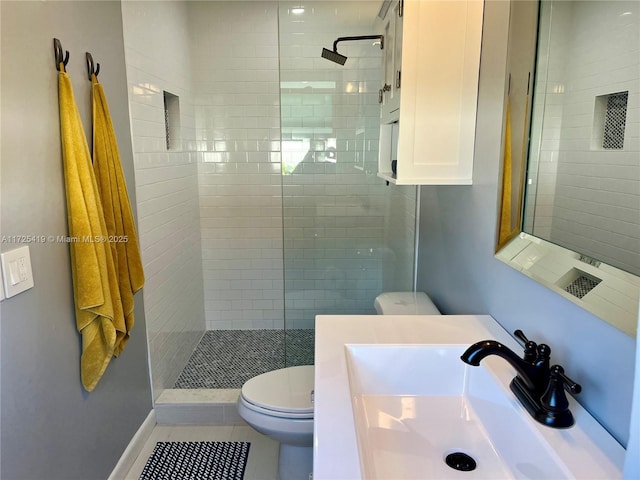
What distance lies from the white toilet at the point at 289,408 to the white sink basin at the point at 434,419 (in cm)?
68

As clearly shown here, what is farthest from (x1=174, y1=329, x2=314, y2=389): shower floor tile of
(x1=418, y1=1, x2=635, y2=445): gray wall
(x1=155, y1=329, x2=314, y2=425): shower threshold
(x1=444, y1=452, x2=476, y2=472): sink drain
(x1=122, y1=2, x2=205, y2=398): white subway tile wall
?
(x1=444, y1=452, x2=476, y2=472): sink drain

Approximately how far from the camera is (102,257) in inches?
65.1

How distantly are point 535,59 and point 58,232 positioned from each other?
5.27ft

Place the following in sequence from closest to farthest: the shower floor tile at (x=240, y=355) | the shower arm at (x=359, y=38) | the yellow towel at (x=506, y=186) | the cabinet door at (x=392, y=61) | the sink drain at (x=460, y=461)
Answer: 1. the sink drain at (x=460, y=461)
2. the yellow towel at (x=506, y=186)
3. the cabinet door at (x=392, y=61)
4. the shower arm at (x=359, y=38)
5. the shower floor tile at (x=240, y=355)

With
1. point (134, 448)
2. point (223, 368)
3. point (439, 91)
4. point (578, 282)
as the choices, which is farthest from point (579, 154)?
point (223, 368)

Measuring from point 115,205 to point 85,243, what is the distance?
0.30 m

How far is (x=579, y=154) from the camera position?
3.46 feet

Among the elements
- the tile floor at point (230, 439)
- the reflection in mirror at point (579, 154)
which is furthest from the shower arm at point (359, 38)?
the tile floor at point (230, 439)

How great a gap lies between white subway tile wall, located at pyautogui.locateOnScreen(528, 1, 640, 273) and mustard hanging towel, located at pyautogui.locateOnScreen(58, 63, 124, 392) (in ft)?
4.76

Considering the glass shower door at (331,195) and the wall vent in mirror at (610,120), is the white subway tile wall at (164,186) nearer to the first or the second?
the glass shower door at (331,195)

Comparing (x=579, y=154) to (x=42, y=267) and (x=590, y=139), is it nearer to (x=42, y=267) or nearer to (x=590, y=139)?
(x=590, y=139)

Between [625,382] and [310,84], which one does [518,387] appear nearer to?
[625,382]

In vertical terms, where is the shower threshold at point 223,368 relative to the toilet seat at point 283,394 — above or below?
below

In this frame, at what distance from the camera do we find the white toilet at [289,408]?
1875 mm
